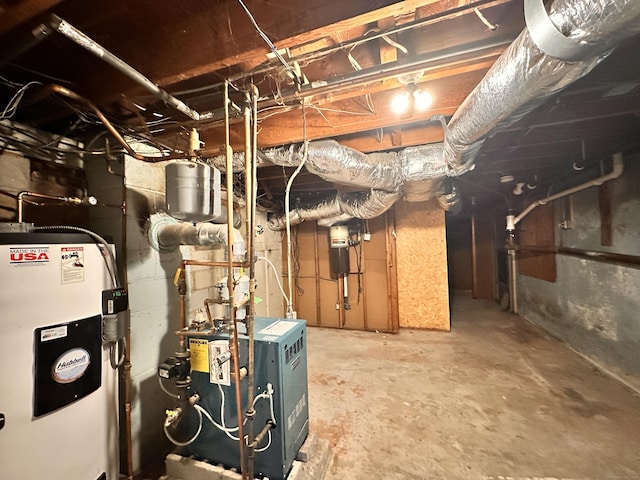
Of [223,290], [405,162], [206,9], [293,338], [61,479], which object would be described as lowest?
[61,479]

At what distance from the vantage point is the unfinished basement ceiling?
900 millimetres

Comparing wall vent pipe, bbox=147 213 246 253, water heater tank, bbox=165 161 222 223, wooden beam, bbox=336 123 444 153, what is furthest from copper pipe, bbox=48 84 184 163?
wooden beam, bbox=336 123 444 153

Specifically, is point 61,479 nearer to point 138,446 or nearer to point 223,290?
point 138,446

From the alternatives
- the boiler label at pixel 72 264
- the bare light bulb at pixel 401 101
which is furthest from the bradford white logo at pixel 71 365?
the bare light bulb at pixel 401 101

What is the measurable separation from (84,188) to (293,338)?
176 cm

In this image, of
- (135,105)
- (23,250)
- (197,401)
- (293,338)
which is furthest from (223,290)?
(135,105)

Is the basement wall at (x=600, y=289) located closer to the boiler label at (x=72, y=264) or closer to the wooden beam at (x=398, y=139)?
the wooden beam at (x=398, y=139)

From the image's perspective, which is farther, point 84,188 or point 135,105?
point 84,188

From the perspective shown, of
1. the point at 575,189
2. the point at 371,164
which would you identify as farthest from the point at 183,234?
the point at 575,189

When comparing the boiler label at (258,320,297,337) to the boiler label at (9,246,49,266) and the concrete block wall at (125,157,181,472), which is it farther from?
the boiler label at (9,246,49,266)

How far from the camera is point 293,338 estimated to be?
142cm

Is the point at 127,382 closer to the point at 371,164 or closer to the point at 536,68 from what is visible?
the point at 371,164

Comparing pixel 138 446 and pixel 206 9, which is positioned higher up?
pixel 206 9

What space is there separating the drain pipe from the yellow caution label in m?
3.69
